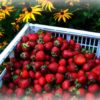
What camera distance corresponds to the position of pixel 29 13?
1.84 meters

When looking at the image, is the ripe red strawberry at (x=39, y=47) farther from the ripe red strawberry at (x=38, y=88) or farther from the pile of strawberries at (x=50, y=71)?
the ripe red strawberry at (x=38, y=88)

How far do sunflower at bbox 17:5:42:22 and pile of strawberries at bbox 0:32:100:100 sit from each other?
0.10 meters

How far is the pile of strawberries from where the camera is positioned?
1571 millimetres

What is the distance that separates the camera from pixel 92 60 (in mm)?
1700

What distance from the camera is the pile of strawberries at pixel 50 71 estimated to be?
1571 millimetres

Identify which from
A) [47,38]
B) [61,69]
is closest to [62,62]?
[61,69]

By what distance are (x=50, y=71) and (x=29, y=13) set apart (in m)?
0.36

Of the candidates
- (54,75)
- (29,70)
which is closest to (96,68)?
(54,75)

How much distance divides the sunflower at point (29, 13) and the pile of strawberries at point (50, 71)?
10 cm

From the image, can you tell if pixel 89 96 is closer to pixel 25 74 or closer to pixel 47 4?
pixel 25 74

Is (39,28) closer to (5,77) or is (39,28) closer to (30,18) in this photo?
(30,18)

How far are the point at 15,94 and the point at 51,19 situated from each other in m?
0.54

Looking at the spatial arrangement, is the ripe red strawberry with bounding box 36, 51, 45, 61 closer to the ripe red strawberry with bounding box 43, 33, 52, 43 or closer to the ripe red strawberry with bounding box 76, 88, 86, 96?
the ripe red strawberry with bounding box 43, 33, 52, 43

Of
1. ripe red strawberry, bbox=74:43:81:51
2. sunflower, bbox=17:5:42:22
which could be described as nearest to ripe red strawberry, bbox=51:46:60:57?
ripe red strawberry, bbox=74:43:81:51
